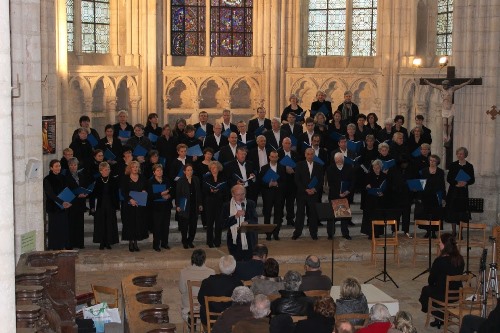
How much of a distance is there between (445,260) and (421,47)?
997 centimetres

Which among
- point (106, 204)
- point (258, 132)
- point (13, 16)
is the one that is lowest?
point (106, 204)

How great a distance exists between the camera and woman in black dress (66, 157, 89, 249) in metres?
14.7

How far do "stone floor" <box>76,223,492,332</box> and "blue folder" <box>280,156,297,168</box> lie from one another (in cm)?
126

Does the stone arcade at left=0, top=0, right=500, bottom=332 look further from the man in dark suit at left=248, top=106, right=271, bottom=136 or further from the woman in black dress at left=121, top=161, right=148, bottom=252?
the man in dark suit at left=248, top=106, right=271, bottom=136

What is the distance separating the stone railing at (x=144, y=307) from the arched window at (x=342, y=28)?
12.3 m

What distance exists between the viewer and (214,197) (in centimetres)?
1548

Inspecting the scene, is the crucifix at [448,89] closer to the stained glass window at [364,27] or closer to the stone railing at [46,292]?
the stained glass window at [364,27]

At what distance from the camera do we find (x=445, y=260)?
38.4ft

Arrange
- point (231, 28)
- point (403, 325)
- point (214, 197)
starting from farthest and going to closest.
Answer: point (231, 28)
point (214, 197)
point (403, 325)

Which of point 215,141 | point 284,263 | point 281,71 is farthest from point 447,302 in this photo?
point 281,71

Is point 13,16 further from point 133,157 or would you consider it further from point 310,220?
point 310,220

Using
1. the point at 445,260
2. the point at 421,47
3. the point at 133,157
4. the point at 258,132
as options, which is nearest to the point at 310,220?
the point at 258,132

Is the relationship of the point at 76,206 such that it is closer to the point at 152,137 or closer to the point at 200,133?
the point at 152,137

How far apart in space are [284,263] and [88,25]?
26.8ft
